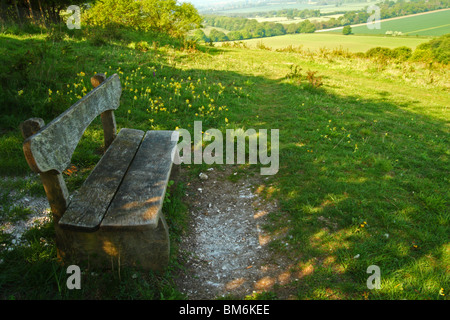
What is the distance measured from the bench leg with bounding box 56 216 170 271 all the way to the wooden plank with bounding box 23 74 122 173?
2.19 ft

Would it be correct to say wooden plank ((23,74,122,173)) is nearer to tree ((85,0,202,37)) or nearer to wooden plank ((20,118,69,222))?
wooden plank ((20,118,69,222))

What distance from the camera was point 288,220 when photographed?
3848mm

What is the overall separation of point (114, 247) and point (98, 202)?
1.48 feet

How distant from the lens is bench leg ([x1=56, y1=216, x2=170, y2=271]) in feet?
8.45

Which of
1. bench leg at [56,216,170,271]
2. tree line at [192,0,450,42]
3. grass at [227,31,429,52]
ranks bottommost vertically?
bench leg at [56,216,170,271]

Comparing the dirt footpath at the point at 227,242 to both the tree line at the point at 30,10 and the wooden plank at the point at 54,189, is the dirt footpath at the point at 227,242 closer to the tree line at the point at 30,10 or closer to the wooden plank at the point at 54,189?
the wooden plank at the point at 54,189

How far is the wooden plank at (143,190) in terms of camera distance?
7.91 ft

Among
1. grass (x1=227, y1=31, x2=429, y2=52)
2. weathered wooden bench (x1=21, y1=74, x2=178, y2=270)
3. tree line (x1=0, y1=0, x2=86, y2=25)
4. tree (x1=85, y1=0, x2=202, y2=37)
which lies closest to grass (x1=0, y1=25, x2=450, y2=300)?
weathered wooden bench (x1=21, y1=74, x2=178, y2=270)

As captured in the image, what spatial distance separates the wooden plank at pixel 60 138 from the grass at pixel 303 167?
3.48 ft

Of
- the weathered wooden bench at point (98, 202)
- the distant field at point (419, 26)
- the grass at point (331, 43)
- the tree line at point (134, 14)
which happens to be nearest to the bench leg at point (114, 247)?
the weathered wooden bench at point (98, 202)

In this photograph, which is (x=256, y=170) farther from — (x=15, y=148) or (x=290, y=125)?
(x=15, y=148)

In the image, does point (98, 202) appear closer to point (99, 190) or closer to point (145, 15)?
point (99, 190)
